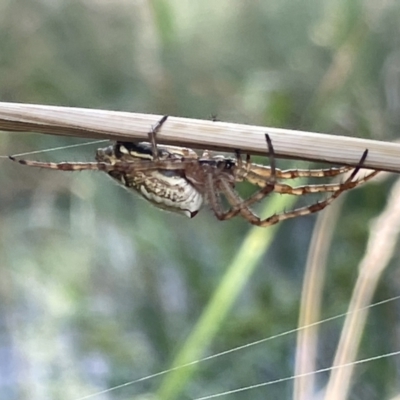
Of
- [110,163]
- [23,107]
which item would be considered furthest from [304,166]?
[23,107]

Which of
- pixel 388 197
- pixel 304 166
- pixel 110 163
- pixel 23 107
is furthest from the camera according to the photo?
pixel 388 197

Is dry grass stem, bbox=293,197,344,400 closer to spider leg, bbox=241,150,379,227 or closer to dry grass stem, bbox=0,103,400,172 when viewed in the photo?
spider leg, bbox=241,150,379,227

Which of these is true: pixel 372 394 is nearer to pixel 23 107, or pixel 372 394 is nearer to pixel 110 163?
pixel 110 163

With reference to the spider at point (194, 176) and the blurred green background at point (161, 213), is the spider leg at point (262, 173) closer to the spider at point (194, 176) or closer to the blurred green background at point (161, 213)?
the spider at point (194, 176)

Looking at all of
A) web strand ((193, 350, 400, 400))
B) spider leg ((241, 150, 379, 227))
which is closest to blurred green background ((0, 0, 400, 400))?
web strand ((193, 350, 400, 400))

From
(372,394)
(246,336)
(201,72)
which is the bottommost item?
(372,394)

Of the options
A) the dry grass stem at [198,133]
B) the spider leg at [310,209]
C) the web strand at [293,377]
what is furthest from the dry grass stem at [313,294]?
the dry grass stem at [198,133]
